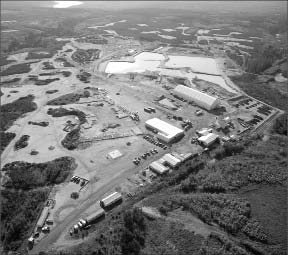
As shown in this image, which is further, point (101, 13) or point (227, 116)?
point (101, 13)

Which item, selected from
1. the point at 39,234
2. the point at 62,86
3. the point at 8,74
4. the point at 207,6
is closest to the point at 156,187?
the point at 39,234

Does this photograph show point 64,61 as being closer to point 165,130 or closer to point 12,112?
point 12,112

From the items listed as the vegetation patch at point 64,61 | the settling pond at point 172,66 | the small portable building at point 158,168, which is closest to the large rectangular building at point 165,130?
the small portable building at point 158,168

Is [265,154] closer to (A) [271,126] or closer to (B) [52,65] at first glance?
(A) [271,126]

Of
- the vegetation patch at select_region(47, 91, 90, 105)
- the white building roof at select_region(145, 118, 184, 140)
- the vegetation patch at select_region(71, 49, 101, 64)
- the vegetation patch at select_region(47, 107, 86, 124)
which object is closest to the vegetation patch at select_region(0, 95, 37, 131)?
the vegetation patch at select_region(47, 91, 90, 105)

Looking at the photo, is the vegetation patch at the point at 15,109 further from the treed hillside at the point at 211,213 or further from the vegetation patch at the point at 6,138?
the treed hillside at the point at 211,213

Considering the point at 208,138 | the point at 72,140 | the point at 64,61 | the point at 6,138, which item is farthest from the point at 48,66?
the point at 208,138

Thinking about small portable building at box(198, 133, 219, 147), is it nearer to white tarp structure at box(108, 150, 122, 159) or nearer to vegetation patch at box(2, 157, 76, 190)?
white tarp structure at box(108, 150, 122, 159)
